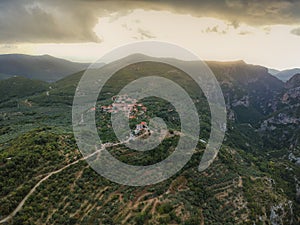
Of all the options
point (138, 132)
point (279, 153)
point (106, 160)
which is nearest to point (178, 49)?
point (138, 132)

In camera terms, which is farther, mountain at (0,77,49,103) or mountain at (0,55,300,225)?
mountain at (0,77,49,103)

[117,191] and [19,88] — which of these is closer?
[117,191]

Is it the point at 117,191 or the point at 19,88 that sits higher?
the point at 19,88

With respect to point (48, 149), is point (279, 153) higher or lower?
lower

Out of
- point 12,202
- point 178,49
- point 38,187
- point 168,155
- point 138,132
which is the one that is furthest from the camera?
point 178,49

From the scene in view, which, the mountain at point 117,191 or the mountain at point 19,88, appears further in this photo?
the mountain at point 19,88

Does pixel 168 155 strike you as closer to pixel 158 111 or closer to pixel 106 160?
pixel 106 160

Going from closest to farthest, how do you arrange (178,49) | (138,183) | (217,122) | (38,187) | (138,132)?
→ (38,187) < (138,183) < (138,132) < (178,49) < (217,122)

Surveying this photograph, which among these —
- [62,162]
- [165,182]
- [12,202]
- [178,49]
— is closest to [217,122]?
[178,49]

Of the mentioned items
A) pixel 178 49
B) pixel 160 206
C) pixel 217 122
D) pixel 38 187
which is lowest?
pixel 217 122

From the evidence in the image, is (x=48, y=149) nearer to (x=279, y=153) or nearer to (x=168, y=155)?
(x=168, y=155)

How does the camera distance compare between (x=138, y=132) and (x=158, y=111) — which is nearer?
(x=138, y=132)
